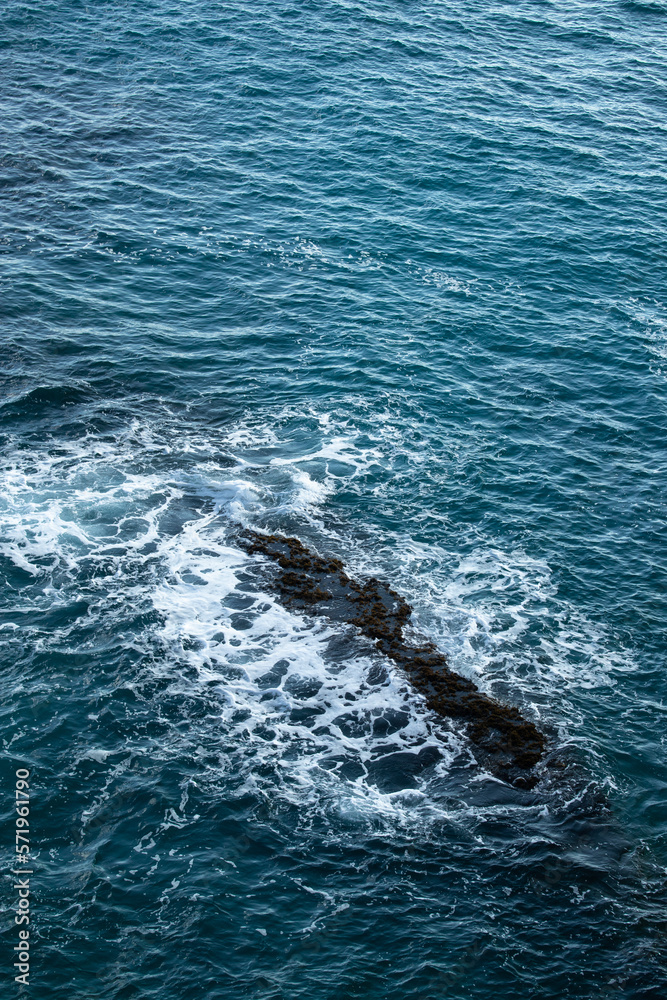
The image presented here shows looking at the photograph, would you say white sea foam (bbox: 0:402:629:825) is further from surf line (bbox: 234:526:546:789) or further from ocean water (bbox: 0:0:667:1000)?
surf line (bbox: 234:526:546:789)

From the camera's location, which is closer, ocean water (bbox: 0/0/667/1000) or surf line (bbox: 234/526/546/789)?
ocean water (bbox: 0/0/667/1000)

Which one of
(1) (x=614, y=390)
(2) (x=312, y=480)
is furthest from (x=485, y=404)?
(2) (x=312, y=480)

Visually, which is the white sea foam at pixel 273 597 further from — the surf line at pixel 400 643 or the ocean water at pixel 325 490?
the surf line at pixel 400 643

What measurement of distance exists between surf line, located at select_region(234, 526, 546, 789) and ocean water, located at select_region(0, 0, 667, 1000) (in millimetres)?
783

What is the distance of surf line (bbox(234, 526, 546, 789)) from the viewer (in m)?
42.0

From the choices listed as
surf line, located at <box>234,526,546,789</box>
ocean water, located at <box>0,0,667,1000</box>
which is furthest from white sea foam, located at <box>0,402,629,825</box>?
surf line, located at <box>234,526,546,789</box>

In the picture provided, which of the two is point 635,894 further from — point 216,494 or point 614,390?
point 614,390

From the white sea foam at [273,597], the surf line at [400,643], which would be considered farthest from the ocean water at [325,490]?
the surf line at [400,643]

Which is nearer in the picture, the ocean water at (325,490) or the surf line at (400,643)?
the ocean water at (325,490)

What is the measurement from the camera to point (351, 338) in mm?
66250

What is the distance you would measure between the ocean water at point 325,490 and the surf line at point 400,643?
78cm

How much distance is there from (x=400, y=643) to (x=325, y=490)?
1232 centimetres

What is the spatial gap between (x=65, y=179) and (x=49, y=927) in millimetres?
63086

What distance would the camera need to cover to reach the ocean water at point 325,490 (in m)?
35.6
